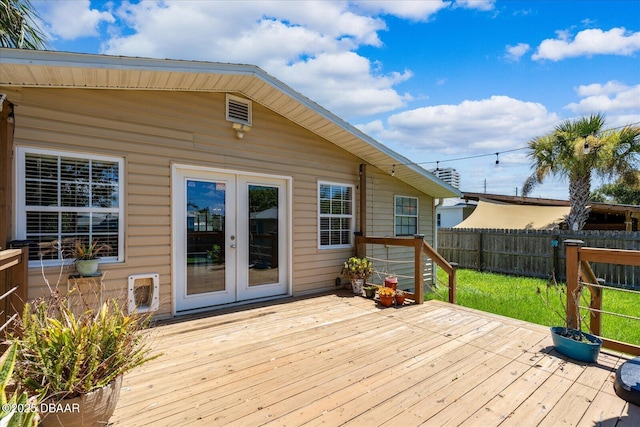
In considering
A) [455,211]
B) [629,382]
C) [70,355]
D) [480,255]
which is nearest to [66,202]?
[70,355]

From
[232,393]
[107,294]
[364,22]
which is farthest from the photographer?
[364,22]

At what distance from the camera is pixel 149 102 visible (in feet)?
13.2

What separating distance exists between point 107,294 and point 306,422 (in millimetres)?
2941

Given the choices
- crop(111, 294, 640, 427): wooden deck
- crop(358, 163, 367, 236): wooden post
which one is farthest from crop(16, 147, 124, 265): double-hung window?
crop(358, 163, 367, 236): wooden post

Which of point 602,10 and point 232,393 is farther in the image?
point 602,10

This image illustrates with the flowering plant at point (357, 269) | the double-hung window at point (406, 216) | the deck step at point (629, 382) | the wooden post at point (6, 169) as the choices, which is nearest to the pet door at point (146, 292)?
the wooden post at point (6, 169)

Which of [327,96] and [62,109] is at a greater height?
[327,96]

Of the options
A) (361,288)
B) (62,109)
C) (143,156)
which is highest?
(62,109)

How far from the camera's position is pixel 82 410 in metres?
1.72

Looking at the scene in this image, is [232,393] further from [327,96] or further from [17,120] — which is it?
[327,96]

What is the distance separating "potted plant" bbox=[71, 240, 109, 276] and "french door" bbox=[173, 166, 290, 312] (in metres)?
0.90

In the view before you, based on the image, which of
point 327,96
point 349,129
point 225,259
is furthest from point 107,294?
point 327,96

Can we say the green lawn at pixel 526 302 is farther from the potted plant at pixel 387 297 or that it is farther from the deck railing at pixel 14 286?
the deck railing at pixel 14 286

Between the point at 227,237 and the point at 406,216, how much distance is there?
4692 mm
